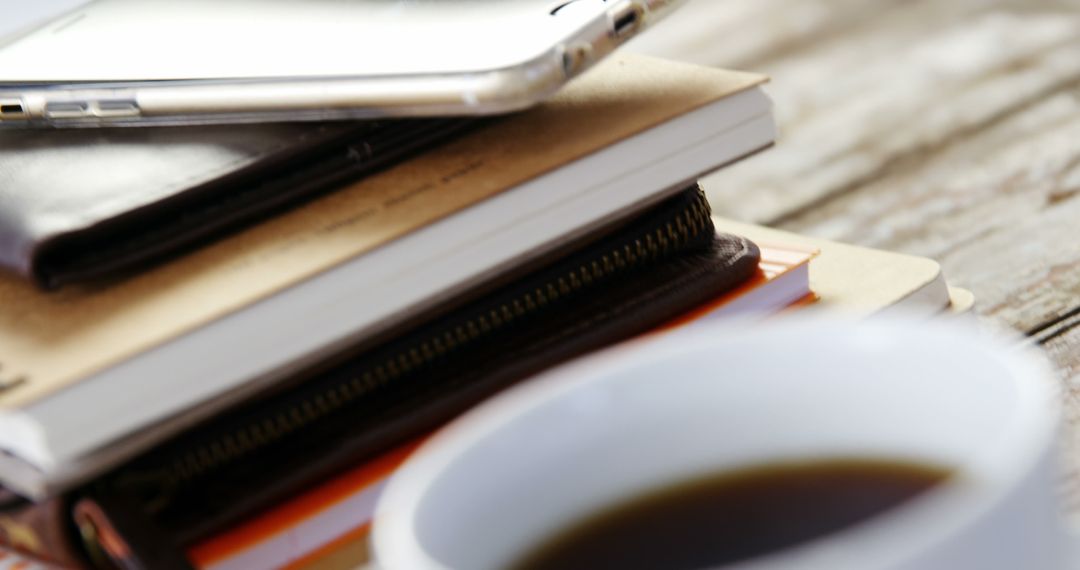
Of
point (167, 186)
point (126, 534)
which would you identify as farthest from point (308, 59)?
point (126, 534)

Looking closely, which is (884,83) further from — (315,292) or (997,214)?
(315,292)

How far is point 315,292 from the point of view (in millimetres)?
460

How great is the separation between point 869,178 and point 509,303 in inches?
15.0

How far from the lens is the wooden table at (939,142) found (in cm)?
67

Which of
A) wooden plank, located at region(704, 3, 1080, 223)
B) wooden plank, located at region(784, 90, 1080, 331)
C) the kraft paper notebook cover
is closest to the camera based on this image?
the kraft paper notebook cover

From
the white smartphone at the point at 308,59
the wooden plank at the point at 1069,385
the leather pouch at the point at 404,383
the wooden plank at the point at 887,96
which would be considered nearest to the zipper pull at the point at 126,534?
the leather pouch at the point at 404,383

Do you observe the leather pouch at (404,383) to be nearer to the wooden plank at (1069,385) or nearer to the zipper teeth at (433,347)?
the zipper teeth at (433,347)

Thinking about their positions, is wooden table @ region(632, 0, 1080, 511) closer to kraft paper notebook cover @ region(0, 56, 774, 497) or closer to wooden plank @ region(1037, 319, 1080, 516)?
wooden plank @ region(1037, 319, 1080, 516)

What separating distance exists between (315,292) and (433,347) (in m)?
0.07

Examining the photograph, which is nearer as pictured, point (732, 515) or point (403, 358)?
point (732, 515)

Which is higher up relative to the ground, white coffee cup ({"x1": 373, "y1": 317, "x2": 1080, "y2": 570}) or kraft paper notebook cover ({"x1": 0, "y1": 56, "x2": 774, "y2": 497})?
kraft paper notebook cover ({"x1": 0, "y1": 56, "x2": 774, "y2": 497})

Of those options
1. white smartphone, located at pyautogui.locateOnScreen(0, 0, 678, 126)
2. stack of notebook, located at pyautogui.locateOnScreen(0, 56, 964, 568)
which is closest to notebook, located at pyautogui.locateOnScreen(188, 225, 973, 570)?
stack of notebook, located at pyautogui.locateOnScreen(0, 56, 964, 568)

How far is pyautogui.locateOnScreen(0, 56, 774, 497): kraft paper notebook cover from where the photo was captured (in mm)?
432

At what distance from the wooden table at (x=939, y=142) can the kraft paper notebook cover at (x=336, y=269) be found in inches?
6.5
